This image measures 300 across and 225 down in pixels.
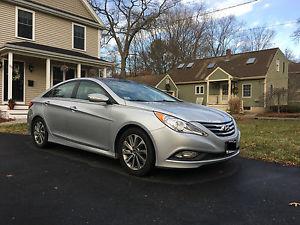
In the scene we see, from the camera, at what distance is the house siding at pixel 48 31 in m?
17.1

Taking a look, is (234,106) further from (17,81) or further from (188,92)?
Result: (17,81)

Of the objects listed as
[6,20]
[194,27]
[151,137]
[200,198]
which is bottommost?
[200,198]

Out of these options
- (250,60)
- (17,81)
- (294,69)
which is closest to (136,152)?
(17,81)

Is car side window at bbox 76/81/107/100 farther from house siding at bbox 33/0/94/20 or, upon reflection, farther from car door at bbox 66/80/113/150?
house siding at bbox 33/0/94/20

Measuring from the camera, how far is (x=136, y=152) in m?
5.16

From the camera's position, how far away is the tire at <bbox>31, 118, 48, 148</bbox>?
6.98 metres

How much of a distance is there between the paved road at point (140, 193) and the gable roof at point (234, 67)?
30965 mm

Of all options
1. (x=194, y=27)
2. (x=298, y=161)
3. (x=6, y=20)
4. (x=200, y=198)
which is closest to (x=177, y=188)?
(x=200, y=198)

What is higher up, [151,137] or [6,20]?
[6,20]

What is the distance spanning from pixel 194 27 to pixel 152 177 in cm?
4974

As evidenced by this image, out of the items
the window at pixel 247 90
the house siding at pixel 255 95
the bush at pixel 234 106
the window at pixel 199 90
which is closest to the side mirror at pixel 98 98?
the bush at pixel 234 106

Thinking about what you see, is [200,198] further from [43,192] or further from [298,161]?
[298,161]

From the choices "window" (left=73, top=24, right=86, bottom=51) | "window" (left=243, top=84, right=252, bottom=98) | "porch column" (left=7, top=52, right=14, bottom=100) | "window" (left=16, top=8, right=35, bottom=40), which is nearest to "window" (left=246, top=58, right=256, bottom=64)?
"window" (left=243, top=84, right=252, bottom=98)

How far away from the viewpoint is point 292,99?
126ft
